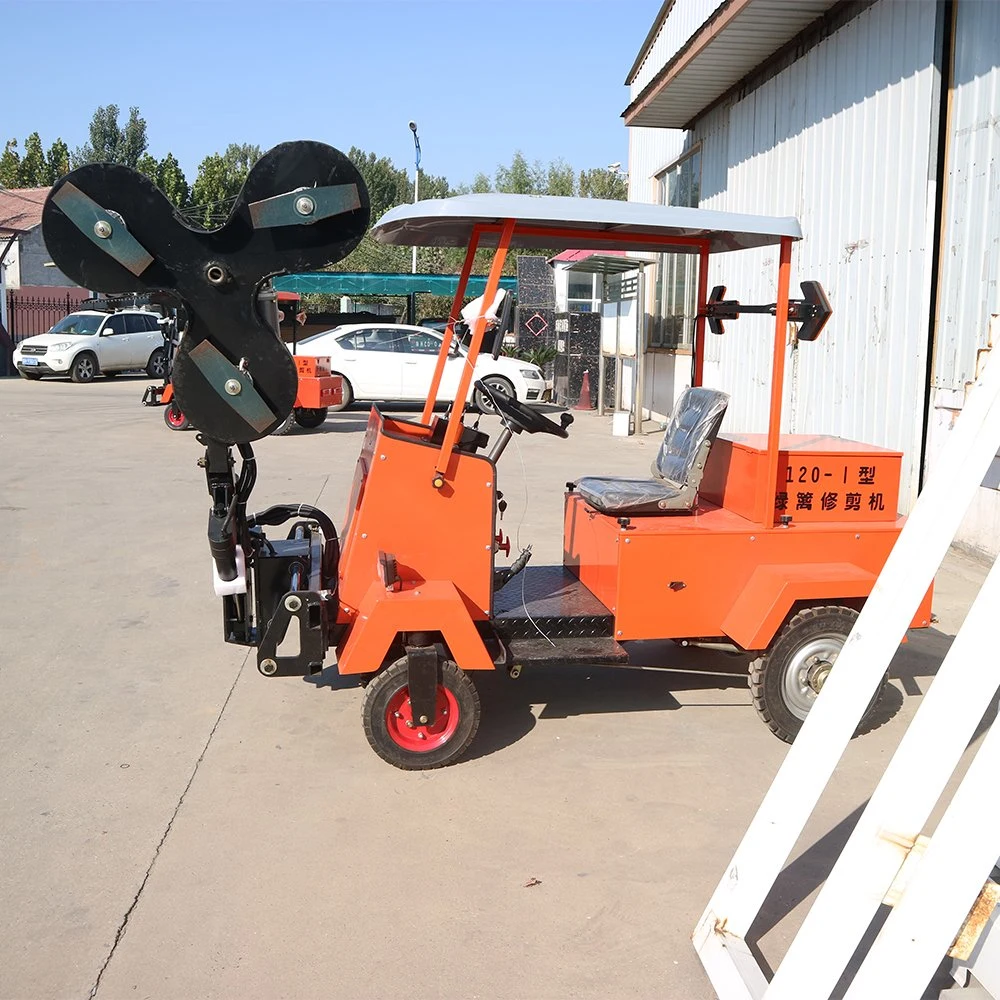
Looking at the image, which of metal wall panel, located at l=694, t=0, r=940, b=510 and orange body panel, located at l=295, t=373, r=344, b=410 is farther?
orange body panel, located at l=295, t=373, r=344, b=410

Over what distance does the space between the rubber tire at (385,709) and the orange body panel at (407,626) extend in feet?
0.22

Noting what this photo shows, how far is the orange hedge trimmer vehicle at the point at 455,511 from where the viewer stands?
13.1 ft

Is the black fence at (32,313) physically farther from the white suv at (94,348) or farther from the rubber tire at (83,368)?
the rubber tire at (83,368)

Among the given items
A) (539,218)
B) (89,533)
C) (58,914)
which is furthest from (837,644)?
(89,533)

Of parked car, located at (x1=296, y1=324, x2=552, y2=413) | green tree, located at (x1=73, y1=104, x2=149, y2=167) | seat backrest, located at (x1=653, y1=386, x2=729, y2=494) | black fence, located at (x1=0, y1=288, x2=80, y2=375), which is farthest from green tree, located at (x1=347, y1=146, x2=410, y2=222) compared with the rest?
seat backrest, located at (x1=653, y1=386, x2=729, y2=494)

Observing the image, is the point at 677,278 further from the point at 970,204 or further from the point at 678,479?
the point at 678,479

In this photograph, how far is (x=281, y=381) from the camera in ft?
13.6

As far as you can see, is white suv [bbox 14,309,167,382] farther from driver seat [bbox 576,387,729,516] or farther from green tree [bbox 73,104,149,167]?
green tree [bbox 73,104,149,167]

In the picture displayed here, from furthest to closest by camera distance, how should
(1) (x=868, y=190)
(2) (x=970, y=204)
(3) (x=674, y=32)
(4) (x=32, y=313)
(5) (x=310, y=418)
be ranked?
(4) (x=32, y=313)
(5) (x=310, y=418)
(3) (x=674, y=32)
(1) (x=868, y=190)
(2) (x=970, y=204)

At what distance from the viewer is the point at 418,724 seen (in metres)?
4.28

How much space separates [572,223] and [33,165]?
66.1 m

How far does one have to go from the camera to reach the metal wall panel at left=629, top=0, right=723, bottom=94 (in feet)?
45.4

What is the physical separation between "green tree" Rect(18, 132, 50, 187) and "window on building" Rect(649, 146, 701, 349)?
54.3m

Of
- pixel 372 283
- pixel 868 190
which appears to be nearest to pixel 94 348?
pixel 372 283
